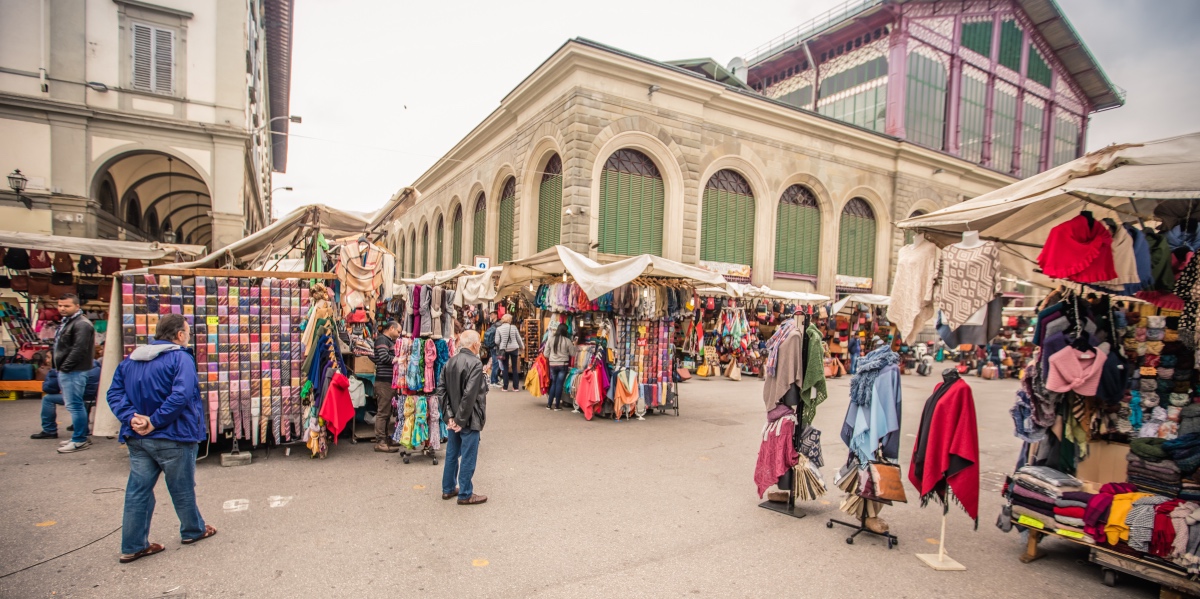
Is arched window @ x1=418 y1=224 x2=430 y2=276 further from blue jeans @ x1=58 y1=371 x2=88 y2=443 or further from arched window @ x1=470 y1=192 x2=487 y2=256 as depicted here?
blue jeans @ x1=58 y1=371 x2=88 y2=443

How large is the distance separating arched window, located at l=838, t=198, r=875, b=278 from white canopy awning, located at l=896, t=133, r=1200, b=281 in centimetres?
1863

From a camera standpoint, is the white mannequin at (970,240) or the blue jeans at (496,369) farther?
the blue jeans at (496,369)

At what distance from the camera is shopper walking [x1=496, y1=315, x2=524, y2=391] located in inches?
498

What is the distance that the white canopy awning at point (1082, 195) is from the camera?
3.97 meters

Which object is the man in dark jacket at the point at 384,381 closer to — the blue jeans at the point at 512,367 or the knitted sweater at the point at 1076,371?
the blue jeans at the point at 512,367

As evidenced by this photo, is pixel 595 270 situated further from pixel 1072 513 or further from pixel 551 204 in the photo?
pixel 551 204

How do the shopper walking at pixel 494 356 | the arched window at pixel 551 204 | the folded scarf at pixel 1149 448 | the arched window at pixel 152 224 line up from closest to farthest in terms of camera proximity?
the folded scarf at pixel 1149 448 < the shopper walking at pixel 494 356 < the arched window at pixel 551 204 < the arched window at pixel 152 224

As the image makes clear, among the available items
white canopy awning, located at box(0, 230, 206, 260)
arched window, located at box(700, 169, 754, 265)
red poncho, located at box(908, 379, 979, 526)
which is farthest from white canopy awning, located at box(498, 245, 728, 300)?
arched window, located at box(700, 169, 754, 265)

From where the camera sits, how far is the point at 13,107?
1493 centimetres

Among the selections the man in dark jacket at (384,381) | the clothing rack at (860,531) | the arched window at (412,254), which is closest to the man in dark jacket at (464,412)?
the man in dark jacket at (384,381)

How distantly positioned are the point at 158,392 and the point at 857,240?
25.1 meters

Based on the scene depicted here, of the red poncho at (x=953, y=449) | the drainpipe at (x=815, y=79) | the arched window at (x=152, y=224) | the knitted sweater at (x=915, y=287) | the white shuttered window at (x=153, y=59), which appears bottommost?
the red poncho at (x=953, y=449)

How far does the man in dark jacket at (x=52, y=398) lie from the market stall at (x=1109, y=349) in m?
10.3

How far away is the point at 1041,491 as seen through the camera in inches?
183
